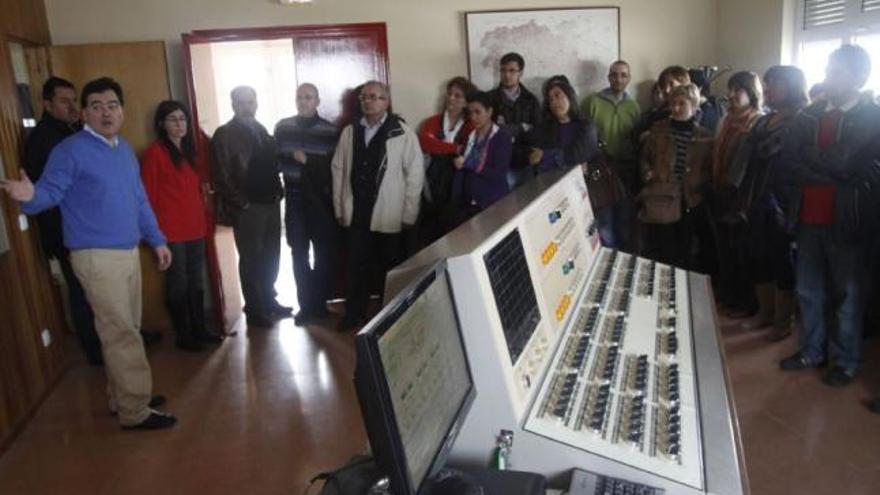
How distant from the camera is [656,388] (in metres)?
1.37

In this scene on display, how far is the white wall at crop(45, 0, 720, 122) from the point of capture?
429cm

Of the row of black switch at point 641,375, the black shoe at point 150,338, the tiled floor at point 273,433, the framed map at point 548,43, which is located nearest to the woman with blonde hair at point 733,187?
the tiled floor at point 273,433

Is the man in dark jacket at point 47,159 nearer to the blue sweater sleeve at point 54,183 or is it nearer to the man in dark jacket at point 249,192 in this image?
the man in dark jacket at point 249,192

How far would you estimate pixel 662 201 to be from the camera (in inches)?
165

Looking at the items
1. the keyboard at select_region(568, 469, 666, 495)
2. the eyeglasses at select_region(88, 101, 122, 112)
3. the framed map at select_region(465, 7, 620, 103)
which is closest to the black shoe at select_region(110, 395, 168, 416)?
the eyeglasses at select_region(88, 101, 122, 112)

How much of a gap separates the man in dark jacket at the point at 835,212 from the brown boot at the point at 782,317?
35 centimetres

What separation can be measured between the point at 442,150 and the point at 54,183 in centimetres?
221

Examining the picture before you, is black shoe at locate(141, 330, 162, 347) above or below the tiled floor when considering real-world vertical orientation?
above

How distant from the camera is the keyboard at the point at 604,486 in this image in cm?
106

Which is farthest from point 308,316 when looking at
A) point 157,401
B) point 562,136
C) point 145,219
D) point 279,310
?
point 562,136

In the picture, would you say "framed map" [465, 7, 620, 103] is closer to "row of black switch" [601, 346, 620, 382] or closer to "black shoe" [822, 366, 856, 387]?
"black shoe" [822, 366, 856, 387]

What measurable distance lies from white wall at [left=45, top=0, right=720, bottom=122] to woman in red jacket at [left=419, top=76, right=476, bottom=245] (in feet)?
0.98

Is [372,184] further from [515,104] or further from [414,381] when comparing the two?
[414,381]

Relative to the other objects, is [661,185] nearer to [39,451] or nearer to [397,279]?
[397,279]
